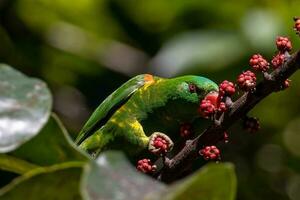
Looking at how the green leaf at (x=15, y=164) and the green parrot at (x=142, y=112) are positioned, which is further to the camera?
the green parrot at (x=142, y=112)

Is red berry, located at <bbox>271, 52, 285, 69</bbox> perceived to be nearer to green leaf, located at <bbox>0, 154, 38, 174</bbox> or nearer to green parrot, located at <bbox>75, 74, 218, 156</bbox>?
green leaf, located at <bbox>0, 154, 38, 174</bbox>

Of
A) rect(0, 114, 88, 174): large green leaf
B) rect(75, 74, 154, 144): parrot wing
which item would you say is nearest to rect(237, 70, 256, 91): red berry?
rect(0, 114, 88, 174): large green leaf

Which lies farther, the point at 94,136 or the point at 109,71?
the point at 109,71

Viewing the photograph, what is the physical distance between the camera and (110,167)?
903 mm

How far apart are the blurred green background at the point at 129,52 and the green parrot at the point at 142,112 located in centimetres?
31

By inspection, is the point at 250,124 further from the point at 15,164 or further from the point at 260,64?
the point at 15,164

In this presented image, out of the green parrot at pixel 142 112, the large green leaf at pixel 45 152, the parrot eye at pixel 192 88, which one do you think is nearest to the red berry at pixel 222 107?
the large green leaf at pixel 45 152

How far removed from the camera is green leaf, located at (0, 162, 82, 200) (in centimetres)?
94

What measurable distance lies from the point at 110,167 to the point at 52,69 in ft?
8.14

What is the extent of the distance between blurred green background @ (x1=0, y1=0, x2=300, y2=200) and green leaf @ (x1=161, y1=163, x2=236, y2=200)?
6.40 feet

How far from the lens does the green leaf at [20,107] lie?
0.95 m

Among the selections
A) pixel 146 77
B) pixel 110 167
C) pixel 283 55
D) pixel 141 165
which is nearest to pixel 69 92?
pixel 146 77

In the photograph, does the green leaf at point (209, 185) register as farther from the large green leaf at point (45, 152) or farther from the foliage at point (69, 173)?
the large green leaf at point (45, 152)

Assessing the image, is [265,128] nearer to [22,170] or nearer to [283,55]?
[283,55]
